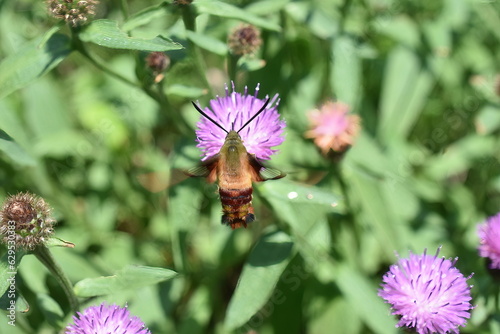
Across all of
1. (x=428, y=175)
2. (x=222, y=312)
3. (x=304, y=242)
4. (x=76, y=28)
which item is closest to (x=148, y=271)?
(x=304, y=242)

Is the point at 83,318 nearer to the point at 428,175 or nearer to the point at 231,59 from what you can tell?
the point at 231,59

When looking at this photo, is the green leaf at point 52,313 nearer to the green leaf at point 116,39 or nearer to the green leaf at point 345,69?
the green leaf at point 116,39

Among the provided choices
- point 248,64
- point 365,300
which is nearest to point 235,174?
point 248,64

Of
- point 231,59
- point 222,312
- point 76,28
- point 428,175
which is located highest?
point 76,28

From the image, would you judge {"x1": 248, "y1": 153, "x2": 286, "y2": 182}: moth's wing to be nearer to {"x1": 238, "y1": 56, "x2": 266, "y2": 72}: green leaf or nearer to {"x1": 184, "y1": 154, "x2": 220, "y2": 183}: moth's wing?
{"x1": 184, "y1": 154, "x2": 220, "y2": 183}: moth's wing

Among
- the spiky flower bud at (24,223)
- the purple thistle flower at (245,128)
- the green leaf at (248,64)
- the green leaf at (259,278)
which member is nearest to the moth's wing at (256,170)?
the purple thistle flower at (245,128)

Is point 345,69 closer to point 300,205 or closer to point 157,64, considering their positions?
point 300,205
